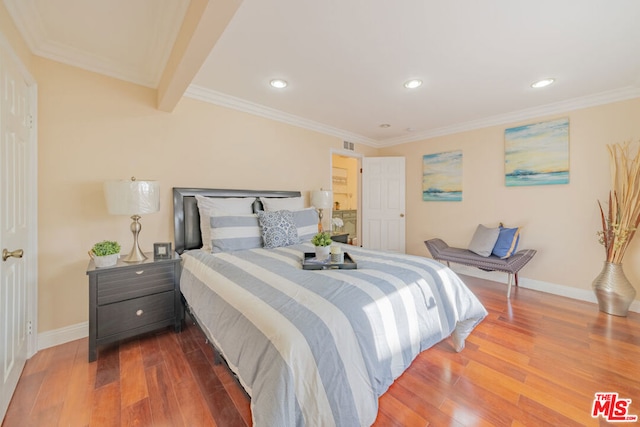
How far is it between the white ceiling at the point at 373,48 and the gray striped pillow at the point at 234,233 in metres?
1.37

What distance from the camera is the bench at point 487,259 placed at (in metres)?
2.93

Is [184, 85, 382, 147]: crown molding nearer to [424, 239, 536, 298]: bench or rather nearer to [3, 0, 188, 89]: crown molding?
[3, 0, 188, 89]: crown molding

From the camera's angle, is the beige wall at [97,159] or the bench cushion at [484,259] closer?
the beige wall at [97,159]

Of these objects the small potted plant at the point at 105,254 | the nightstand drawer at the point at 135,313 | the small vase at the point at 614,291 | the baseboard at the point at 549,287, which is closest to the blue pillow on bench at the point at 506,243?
the baseboard at the point at 549,287

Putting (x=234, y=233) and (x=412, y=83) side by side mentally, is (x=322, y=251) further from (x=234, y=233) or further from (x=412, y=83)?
(x=412, y=83)

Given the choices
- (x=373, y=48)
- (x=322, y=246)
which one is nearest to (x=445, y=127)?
(x=373, y=48)

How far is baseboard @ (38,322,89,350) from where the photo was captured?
1944 millimetres

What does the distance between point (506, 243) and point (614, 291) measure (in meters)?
0.98

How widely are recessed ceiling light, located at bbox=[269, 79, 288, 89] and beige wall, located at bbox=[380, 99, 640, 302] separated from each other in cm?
284

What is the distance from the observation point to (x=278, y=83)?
253 centimetres


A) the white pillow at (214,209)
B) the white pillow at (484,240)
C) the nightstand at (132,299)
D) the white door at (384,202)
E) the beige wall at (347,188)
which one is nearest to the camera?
the nightstand at (132,299)

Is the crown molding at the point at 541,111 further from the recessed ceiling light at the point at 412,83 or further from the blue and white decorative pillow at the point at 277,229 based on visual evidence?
the blue and white decorative pillow at the point at 277,229

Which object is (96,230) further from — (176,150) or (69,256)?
(176,150)

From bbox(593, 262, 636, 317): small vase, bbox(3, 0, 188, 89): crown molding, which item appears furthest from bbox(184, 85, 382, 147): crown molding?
bbox(593, 262, 636, 317): small vase
